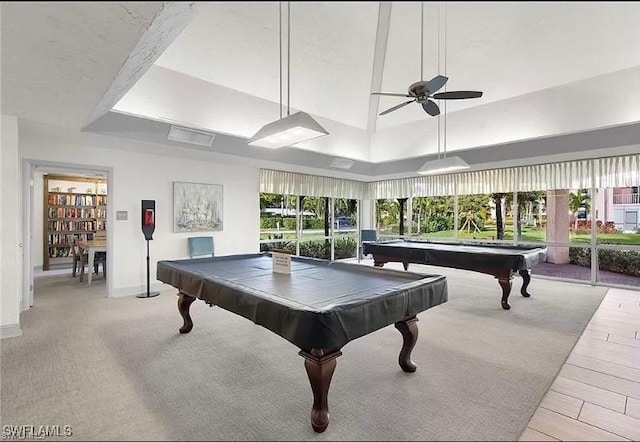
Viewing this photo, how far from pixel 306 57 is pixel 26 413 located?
5253 mm

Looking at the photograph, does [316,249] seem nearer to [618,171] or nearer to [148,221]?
[148,221]

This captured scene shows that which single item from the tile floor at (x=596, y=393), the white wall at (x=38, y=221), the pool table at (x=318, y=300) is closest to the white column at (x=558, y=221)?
the tile floor at (x=596, y=393)

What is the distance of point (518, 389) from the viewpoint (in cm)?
227

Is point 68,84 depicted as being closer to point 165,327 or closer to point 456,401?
point 165,327

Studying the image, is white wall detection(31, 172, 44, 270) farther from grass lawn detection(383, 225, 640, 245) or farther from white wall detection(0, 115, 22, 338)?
grass lawn detection(383, 225, 640, 245)

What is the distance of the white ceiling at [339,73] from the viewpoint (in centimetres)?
231

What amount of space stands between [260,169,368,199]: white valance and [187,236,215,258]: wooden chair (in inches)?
63.8

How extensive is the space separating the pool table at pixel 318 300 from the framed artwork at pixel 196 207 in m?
2.22

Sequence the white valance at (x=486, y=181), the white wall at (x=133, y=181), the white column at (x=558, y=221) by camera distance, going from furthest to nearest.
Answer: the white valance at (x=486, y=181) < the white column at (x=558, y=221) < the white wall at (x=133, y=181)

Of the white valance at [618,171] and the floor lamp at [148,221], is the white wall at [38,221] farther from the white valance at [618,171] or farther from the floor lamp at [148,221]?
the white valance at [618,171]

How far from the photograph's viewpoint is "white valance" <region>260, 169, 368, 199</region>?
6848 millimetres

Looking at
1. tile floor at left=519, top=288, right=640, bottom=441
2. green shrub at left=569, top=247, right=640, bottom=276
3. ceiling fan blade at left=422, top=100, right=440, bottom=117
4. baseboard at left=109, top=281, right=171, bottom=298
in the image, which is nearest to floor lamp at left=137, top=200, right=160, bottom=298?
baseboard at left=109, top=281, right=171, bottom=298

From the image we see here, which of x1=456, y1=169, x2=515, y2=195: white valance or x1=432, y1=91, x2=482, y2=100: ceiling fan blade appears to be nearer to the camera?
x1=432, y1=91, x2=482, y2=100: ceiling fan blade

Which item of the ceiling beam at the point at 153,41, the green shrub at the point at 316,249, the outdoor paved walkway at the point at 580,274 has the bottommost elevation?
the outdoor paved walkway at the point at 580,274
